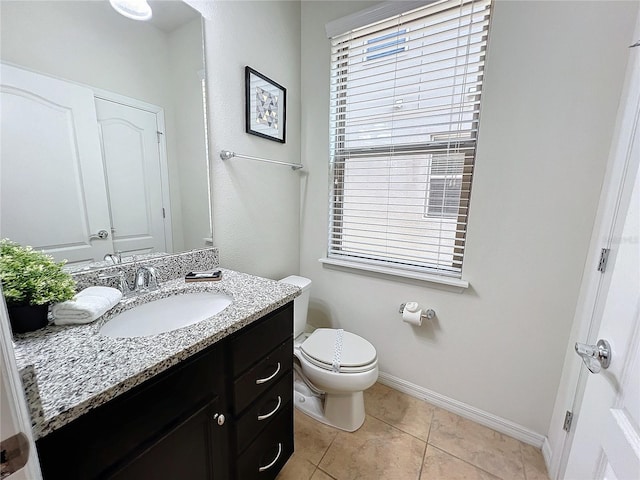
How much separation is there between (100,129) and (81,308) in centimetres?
63

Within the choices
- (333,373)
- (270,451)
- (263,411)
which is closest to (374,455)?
(333,373)

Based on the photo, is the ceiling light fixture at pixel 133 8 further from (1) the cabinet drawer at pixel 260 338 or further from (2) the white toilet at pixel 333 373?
(2) the white toilet at pixel 333 373

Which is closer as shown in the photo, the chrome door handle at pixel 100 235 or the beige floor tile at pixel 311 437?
the chrome door handle at pixel 100 235

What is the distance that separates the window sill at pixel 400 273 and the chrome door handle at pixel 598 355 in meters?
0.78

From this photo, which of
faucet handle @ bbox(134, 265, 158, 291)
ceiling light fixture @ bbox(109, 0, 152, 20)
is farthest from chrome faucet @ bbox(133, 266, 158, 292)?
ceiling light fixture @ bbox(109, 0, 152, 20)

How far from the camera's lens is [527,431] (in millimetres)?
1397

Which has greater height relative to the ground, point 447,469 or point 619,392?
point 619,392

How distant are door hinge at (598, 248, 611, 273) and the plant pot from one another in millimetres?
1854

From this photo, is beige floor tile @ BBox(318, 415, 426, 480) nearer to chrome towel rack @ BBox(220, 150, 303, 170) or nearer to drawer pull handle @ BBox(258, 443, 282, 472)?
drawer pull handle @ BBox(258, 443, 282, 472)

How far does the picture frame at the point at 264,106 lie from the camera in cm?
144

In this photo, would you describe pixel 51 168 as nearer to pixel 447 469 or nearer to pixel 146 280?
pixel 146 280

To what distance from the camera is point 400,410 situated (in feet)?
5.28

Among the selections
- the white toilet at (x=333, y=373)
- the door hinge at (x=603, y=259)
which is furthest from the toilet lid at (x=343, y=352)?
the door hinge at (x=603, y=259)

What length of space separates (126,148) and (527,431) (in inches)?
92.0
